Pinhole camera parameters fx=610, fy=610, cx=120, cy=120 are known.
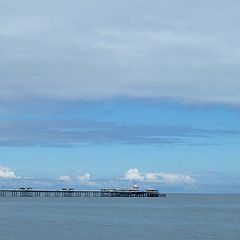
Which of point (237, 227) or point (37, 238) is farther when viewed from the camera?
point (237, 227)

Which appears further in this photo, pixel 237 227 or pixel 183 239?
pixel 237 227

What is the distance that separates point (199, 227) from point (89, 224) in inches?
557

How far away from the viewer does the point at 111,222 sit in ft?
273

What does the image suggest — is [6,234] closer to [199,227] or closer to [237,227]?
[199,227]

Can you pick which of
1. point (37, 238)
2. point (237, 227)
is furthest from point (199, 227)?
point (37, 238)

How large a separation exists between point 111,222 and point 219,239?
2493 cm

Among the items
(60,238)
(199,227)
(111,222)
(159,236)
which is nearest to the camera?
(60,238)

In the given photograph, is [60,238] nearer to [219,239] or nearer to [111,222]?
[219,239]

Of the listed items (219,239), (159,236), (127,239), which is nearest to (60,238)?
(127,239)

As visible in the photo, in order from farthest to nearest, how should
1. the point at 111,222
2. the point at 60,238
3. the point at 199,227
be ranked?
the point at 111,222, the point at 199,227, the point at 60,238

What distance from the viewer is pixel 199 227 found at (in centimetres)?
7569

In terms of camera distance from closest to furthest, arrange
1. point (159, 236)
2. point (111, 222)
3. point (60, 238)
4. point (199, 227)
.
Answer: point (60, 238)
point (159, 236)
point (199, 227)
point (111, 222)

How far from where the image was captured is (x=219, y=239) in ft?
200

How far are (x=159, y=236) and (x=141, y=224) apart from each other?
655 inches
